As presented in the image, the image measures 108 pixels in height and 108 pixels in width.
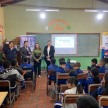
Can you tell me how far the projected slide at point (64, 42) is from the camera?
598cm

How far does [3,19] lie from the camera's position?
5.67 m

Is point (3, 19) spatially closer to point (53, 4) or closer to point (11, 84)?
point (53, 4)

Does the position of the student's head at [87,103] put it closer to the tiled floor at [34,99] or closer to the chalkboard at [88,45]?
the tiled floor at [34,99]

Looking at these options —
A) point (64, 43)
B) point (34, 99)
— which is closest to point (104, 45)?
point (64, 43)

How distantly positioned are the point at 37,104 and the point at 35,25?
3.96 metres

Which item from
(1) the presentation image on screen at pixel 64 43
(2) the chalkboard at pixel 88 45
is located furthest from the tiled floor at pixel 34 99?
(2) the chalkboard at pixel 88 45

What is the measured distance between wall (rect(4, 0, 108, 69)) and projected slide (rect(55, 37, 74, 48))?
0.39 m

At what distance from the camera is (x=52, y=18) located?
19.2 feet

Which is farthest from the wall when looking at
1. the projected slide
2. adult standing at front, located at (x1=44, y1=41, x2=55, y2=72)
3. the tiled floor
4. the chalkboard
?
the tiled floor

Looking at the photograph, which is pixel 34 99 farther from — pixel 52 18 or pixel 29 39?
pixel 52 18

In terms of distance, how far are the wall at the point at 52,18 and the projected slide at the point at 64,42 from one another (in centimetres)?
39

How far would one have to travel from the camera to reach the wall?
576 cm

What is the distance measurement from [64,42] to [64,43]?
50 mm

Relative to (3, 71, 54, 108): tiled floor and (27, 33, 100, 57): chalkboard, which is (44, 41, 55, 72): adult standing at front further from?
(3, 71, 54, 108): tiled floor
